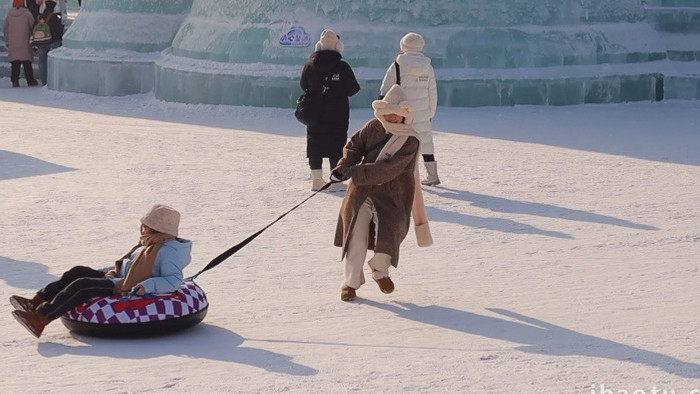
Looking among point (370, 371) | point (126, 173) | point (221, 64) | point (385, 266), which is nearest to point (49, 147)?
point (126, 173)

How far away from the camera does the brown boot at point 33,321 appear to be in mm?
7152

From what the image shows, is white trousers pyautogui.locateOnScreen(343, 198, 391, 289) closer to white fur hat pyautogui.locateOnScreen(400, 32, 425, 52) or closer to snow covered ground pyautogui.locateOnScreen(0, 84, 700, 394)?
snow covered ground pyautogui.locateOnScreen(0, 84, 700, 394)

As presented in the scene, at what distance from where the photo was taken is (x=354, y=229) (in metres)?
8.13

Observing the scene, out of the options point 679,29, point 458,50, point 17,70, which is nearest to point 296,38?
point 458,50

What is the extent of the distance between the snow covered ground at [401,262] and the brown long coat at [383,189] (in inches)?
16.2

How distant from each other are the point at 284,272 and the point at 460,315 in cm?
154

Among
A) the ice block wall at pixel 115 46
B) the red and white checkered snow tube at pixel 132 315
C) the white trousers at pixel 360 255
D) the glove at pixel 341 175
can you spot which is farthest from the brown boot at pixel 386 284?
the ice block wall at pixel 115 46

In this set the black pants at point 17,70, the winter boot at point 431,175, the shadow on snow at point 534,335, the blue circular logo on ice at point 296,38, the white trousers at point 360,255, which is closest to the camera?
the shadow on snow at point 534,335

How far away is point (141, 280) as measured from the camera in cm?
734

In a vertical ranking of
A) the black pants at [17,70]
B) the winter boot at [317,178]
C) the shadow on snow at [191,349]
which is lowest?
the black pants at [17,70]

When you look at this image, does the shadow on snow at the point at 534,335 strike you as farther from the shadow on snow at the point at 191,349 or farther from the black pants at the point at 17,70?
the black pants at the point at 17,70

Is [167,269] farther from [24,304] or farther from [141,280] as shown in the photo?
[24,304]

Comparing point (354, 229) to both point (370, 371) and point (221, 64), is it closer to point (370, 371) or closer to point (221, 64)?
point (370, 371)

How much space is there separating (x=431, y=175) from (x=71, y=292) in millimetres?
5558
